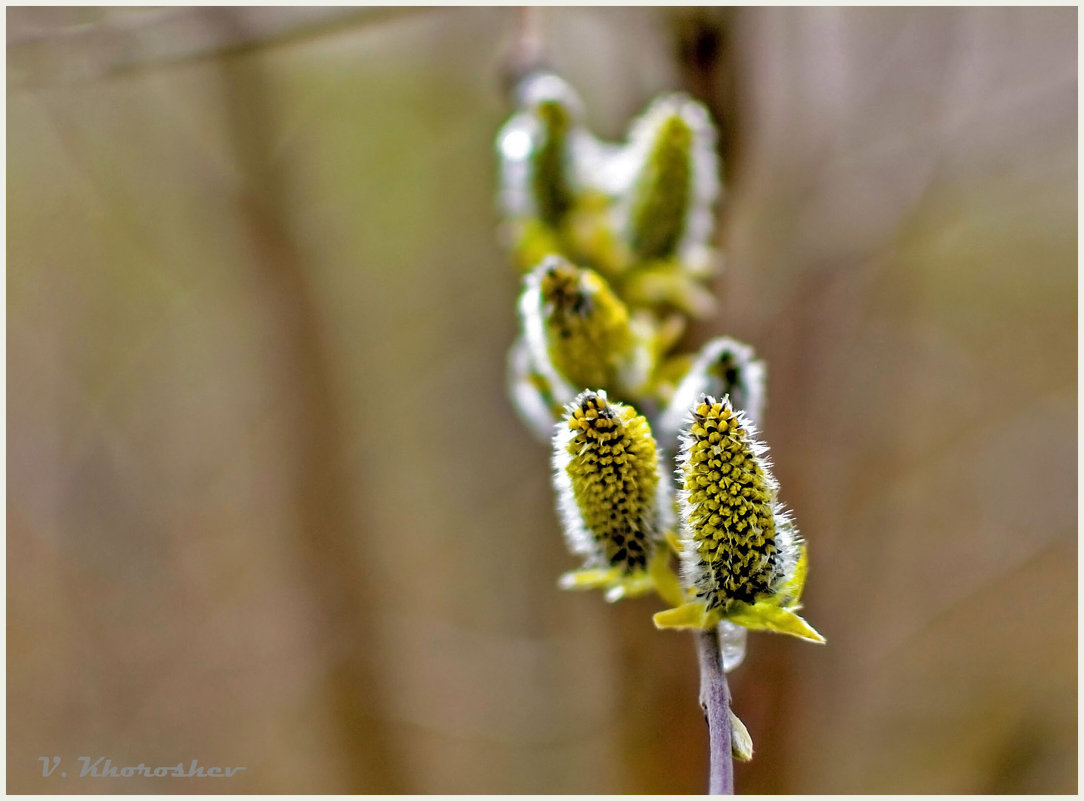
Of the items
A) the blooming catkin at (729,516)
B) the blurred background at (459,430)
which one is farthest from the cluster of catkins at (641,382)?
the blurred background at (459,430)

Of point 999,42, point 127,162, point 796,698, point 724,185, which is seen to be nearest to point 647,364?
point 724,185

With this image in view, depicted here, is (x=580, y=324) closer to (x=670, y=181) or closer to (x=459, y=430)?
(x=670, y=181)

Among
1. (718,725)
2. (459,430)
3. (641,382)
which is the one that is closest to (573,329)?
(641,382)

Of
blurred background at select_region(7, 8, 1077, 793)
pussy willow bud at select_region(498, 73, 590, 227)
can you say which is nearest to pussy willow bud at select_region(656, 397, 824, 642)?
pussy willow bud at select_region(498, 73, 590, 227)

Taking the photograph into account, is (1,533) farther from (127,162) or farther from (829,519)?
(829,519)

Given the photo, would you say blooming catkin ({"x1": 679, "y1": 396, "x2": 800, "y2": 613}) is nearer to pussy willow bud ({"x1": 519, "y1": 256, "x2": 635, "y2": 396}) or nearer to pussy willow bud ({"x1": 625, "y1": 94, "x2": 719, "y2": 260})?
pussy willow bud ({"x1": 519, "y1": 256, "x2": 635, "y2": 396})

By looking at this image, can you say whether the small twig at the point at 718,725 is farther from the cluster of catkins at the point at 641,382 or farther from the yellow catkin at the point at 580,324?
the yellow catkin at the point at 580,324
